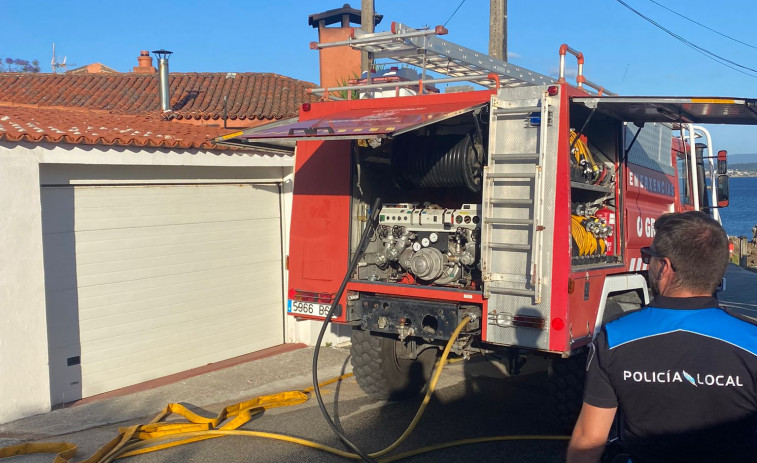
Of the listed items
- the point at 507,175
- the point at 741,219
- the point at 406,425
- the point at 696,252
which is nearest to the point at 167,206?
the point at 406,425

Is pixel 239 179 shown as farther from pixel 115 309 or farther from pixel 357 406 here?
pixel 357 406

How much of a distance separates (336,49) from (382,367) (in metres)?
16.5

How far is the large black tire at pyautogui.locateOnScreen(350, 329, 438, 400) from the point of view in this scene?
279 inches

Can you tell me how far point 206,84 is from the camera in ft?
75.2

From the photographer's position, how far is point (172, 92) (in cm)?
2147

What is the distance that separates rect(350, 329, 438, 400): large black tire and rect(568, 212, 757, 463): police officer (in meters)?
4.34

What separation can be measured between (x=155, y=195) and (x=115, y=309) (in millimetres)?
1342

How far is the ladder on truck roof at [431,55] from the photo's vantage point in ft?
23.1

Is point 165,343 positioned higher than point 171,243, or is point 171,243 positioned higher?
point 171,243

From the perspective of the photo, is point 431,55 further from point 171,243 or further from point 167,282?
point 167,282

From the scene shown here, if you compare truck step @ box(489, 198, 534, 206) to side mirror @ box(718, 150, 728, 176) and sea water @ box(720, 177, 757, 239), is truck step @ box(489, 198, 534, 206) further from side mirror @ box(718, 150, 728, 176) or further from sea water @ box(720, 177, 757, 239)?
sea water @ box(720, 177, 757, 239)

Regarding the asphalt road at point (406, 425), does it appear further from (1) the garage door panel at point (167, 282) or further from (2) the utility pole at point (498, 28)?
(2) the utility pole at point (498, 28)

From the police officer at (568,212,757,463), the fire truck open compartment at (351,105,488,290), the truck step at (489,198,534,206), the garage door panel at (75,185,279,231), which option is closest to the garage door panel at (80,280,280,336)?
the garage door panel at (75,185,279,231)

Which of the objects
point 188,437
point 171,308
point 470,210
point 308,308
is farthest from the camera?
point 171,308
